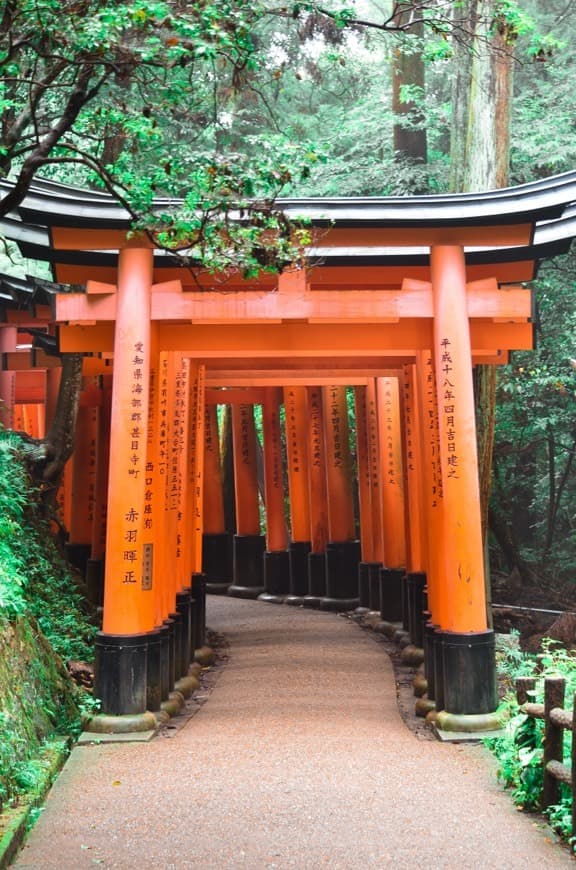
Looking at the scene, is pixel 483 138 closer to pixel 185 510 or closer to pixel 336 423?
pixel 185 510

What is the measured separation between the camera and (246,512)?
67.6 feet

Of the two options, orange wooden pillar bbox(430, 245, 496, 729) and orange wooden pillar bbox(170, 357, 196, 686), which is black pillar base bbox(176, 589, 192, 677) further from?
orange wooden pillar bbox(430, 245, 496, 729)

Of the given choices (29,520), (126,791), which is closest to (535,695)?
(126,791)

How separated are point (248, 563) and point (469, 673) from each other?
Answer: 40.4 ft

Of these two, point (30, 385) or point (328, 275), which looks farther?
point (30, 385)

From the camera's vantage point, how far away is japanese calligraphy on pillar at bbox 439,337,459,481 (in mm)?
9031

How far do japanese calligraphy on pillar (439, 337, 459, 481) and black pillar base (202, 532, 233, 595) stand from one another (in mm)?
12750

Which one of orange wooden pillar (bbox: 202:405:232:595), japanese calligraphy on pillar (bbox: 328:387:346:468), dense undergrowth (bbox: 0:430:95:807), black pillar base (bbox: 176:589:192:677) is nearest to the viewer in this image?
dense undergrowth (bbox: 0:430:95:807)

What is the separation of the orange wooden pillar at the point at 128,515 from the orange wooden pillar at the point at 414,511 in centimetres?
378

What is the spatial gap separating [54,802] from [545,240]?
635cm

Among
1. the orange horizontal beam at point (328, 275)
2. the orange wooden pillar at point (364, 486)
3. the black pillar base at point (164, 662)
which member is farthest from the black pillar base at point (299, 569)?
the black pillar base at point (164, 662)

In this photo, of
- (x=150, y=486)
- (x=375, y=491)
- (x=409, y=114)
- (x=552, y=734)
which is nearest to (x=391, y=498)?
(x=375, y=491)

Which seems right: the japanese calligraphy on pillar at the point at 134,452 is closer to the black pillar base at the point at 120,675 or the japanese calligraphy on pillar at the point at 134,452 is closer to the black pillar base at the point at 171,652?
the black pillar base at the point at 120,675

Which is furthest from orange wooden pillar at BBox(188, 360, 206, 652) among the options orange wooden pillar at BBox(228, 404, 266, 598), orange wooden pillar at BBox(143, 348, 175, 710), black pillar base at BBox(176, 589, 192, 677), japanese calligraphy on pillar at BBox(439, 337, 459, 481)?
orange wooden pillar at BBox(228, 404, 266, 598)
